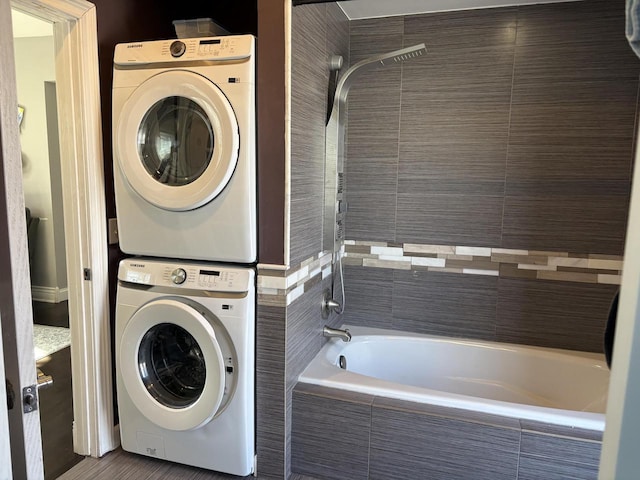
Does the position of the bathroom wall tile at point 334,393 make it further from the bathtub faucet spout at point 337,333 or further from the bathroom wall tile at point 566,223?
the bathroom wall tile at point 566,223

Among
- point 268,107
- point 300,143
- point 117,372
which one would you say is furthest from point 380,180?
point 117,372

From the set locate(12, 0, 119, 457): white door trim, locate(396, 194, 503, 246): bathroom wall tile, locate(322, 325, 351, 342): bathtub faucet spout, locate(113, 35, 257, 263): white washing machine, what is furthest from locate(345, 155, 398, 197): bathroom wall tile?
locate(12, 0, 119, 457): white door trim

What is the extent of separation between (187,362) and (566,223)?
2124 millimetres

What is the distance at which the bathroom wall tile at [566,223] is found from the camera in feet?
7.82

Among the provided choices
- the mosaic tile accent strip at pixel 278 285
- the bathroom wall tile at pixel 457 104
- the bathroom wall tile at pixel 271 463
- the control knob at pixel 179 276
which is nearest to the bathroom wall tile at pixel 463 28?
the bathroom wall tile at pixel 457 104

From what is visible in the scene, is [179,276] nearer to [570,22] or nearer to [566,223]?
[566,223]

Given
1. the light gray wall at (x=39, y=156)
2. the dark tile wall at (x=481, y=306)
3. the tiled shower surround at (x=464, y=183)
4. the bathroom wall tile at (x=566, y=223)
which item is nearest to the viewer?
the tiled shower surround at (x=464, y=183)

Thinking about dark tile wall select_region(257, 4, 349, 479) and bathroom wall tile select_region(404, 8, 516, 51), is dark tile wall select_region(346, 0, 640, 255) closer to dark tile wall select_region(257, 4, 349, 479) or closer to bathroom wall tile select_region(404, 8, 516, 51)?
bathroom wall tile select_region(404, 8, 516, 51)

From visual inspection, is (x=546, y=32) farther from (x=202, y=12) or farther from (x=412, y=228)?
(x=202, y=12)

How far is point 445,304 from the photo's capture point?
271 cm

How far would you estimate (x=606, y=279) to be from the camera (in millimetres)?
2430

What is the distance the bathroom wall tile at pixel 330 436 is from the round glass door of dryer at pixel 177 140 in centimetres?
103

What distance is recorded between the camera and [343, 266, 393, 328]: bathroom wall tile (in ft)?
9.24

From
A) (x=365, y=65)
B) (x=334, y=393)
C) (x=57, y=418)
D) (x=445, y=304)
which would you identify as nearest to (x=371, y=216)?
(x=445, y=304)
